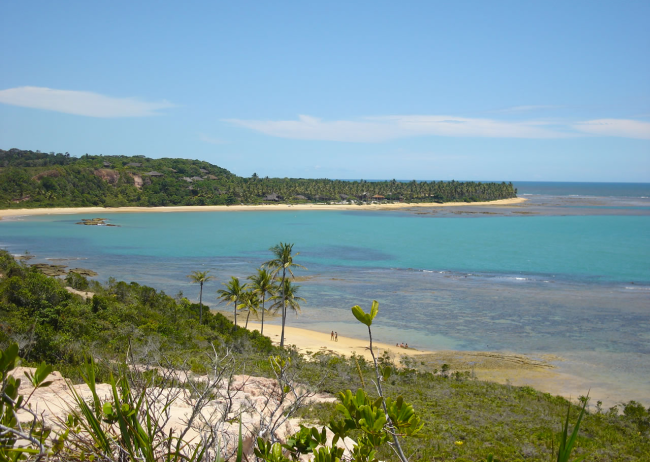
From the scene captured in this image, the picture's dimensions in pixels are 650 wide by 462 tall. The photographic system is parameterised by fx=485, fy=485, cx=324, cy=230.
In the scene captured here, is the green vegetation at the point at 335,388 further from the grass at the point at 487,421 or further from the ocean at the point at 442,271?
the ocean at the point at 442,271

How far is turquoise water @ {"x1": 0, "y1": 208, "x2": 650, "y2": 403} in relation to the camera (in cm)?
2653

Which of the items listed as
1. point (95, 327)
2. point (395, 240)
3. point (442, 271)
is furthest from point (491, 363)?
point (395, 240)

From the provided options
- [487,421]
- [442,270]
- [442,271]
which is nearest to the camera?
[487,421]

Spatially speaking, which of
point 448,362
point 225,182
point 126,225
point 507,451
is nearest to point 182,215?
point 126,225

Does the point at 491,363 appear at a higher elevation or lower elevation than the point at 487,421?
lower

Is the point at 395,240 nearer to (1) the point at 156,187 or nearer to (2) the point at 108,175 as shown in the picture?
(1) the point at 156,187

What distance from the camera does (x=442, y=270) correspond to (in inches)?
1811

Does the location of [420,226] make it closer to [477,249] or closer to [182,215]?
[477,249]

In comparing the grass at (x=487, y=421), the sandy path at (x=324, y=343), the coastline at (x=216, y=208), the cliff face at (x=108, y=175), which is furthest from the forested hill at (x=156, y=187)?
the grass at (x=487, y=421)

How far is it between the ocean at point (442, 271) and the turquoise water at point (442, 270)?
0.13 meters

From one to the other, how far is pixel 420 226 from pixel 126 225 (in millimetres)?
49187

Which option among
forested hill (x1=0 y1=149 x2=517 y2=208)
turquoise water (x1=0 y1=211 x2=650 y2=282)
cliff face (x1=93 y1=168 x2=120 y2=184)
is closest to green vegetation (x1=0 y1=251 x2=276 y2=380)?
turquoise water (x1=0 y1=211 x2=650 y2=282)

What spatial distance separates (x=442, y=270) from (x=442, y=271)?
581 mm

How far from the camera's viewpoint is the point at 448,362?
73.8 feet
